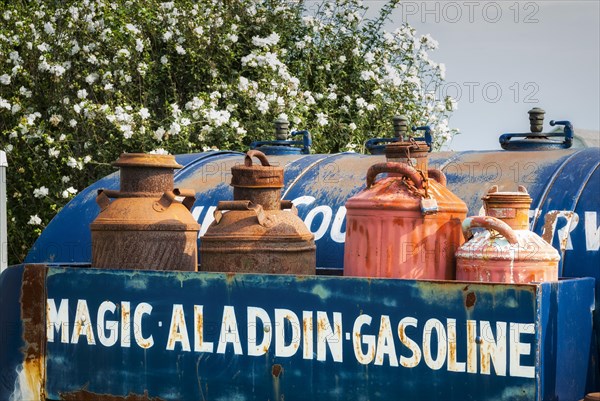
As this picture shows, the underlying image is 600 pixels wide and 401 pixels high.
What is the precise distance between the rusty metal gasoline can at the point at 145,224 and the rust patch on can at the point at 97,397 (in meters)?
0.59

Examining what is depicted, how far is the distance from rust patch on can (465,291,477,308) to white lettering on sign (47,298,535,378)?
6cm

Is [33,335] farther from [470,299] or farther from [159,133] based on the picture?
[159,133]

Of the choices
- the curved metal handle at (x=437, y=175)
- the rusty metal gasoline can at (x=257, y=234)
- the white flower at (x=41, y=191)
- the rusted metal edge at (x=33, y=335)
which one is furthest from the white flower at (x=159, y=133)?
the curved metal handle at (x=437, y=175)

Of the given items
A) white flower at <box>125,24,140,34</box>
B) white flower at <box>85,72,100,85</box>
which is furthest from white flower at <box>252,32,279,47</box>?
white flower at <box>85,72,100,85</box>

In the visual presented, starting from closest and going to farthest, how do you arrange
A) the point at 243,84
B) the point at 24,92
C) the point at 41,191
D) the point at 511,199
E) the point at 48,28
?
the point at 511,199 < the point at 243,84 < the point at 41,191 < the point at 48,28 < the point at 24,92

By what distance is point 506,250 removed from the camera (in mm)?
3916

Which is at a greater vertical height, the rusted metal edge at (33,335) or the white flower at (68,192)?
the white flower at (68,192)

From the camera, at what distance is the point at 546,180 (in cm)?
484

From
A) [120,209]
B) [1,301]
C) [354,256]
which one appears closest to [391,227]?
[354,256]

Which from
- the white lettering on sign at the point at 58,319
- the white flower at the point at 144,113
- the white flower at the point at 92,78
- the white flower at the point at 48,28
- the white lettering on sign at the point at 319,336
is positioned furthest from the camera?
the white flower at the point at 48,28

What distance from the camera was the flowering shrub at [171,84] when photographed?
33.2 ft

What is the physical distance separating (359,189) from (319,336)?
1418 mm

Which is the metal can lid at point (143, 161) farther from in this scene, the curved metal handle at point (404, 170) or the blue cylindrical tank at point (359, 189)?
the curved metal handle at point (404, 170)

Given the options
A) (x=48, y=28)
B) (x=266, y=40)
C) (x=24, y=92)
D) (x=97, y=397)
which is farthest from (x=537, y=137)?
(x=24, y=92)
